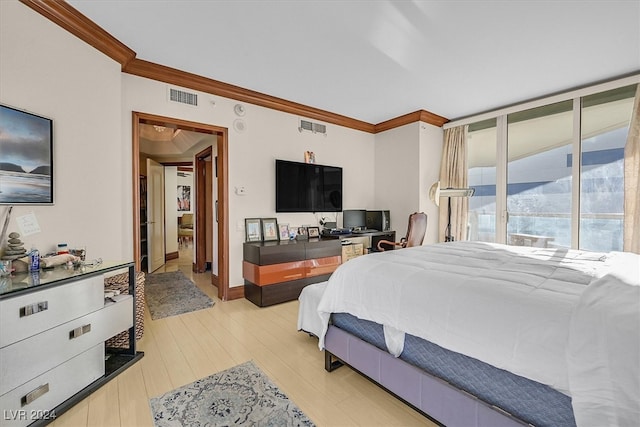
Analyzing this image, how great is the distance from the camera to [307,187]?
429 centimetres

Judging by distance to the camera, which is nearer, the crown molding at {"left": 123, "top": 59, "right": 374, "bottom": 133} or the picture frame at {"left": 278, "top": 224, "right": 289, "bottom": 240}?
the crown molding at {"left": 123, "top": 59, "right": 374, "bottom": 133}

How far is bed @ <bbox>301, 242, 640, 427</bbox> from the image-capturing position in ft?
3.07

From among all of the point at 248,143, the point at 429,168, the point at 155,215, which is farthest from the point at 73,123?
the point at 429,168

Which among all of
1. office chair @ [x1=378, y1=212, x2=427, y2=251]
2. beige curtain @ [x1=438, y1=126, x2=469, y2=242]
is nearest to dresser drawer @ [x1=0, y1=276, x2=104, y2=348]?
office chair @ [x1=378, y1=212, x2=427, y2=251]

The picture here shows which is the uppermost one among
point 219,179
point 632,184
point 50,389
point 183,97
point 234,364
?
point 183,97

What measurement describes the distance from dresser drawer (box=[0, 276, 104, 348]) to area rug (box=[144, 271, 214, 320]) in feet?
4.50

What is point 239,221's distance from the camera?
146 inches

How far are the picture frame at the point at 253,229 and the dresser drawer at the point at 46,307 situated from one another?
6.23 ft

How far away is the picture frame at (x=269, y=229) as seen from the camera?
12.6 feet

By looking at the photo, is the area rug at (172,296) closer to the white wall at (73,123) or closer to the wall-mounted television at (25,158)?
the white wall at (73,123)

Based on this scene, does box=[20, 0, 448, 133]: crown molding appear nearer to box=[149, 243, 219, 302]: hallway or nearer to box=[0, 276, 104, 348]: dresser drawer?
box=[0, 276, 104, 348]: dresser drawer

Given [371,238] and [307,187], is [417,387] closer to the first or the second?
[307,187]

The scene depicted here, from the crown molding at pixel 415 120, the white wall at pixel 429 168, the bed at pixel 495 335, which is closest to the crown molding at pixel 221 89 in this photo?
the crown molding at pixel 415 120

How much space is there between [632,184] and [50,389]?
5.42 metres
